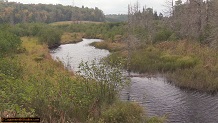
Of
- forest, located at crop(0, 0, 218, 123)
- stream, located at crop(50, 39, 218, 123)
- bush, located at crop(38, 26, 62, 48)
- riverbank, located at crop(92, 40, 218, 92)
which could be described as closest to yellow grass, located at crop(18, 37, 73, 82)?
forest, located at crop(0, 0, 218, 123)

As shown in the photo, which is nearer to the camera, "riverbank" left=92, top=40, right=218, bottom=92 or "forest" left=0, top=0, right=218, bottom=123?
"forest" left=0, top=0, right=218, bottom=123

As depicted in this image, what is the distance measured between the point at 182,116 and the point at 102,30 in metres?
74.0

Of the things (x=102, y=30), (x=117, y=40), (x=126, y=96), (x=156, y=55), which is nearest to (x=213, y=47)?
(x=156, y=55)

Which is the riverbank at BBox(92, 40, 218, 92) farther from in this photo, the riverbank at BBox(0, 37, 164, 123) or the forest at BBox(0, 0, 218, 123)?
the riverbank at BBox(0, 37, 164, 123)

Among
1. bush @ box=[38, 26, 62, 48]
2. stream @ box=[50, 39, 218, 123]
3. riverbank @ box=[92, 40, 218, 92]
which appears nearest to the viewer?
stream @ box=[50, 39, 218, 123]

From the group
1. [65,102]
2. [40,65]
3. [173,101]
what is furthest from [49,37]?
[65,102]

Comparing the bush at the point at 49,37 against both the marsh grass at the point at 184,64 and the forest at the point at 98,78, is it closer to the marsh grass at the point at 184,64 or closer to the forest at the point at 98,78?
the forest at the point at 98,78

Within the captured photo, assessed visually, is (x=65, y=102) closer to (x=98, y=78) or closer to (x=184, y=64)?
(x=98, y=78)

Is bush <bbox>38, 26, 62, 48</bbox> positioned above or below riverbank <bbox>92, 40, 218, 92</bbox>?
above

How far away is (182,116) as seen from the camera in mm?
15938

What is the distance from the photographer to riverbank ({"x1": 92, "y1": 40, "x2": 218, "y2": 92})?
22.7m

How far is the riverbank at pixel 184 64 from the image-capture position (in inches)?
895

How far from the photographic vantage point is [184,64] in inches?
1092

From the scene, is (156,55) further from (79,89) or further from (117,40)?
(117,40)
